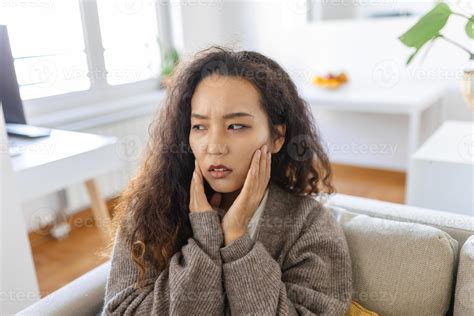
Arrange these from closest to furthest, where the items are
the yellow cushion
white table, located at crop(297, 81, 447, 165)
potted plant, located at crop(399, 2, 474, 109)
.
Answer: the yellow cushion < potted plant, located at crop(399, 2, 474, 109) < white table, located at crop(297, 81, 447, 165)

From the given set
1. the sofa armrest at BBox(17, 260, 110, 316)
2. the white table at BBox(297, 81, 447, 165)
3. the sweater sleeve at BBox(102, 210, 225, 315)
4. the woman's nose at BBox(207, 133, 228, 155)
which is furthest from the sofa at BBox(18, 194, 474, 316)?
the white table at BBox(297, 81, 447, 165)

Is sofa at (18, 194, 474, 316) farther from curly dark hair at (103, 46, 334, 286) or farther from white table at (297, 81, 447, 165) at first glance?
white table at (297, 81, 447, 165)

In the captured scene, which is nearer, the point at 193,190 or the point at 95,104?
the point at 193,190

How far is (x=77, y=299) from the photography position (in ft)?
3.43

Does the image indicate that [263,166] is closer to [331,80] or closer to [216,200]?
[216,200]

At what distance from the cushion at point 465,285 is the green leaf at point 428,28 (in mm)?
713

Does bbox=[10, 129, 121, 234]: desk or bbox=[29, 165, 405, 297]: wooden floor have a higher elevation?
bbox=[10, 129, 121, 234]: desk

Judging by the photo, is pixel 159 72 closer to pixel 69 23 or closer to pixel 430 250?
pixel 69 23

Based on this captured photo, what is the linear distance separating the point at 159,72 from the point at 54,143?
1.61 metres

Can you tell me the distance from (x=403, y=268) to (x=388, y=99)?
1.83 metres

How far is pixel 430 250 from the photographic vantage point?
99 centimetres

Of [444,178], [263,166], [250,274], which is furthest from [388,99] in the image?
[250,274]

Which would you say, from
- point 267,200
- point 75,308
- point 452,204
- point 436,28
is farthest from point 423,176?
point 75,308

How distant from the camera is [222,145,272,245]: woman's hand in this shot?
0.95 meters
